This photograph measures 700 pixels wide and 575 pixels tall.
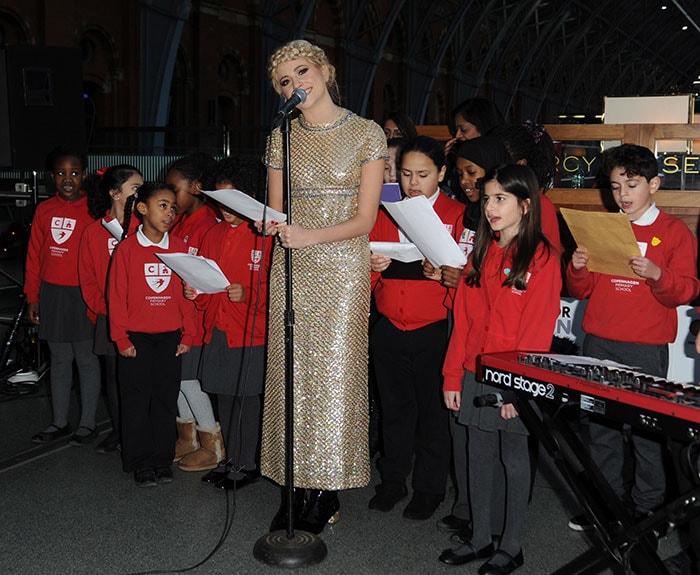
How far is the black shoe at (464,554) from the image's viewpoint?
10.3 feet

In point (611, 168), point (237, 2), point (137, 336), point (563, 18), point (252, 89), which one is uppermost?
point (563, 18)

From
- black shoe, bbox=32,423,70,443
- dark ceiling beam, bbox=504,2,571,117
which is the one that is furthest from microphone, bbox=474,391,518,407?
dark ceiling beam, bbox=504,2,571,117

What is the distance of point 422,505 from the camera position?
12.0ft

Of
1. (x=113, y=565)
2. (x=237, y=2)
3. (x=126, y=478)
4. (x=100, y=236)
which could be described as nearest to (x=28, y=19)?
(x=237, y=2)

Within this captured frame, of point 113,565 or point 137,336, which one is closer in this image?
point 113,565

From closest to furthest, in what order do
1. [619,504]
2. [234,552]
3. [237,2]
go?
[619,504], [234,552], [237,2]

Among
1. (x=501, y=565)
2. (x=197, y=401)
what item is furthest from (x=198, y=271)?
(x=501, y=565)

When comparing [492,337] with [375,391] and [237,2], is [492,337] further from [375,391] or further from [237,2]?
[237,2]

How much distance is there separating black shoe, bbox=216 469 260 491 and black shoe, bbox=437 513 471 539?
94 cm

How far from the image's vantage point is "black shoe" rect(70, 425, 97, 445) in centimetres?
463

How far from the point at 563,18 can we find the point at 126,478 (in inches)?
959

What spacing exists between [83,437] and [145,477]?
0.77 meters

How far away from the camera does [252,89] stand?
17.4 m

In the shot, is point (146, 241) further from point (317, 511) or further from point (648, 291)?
point (648, 291)
